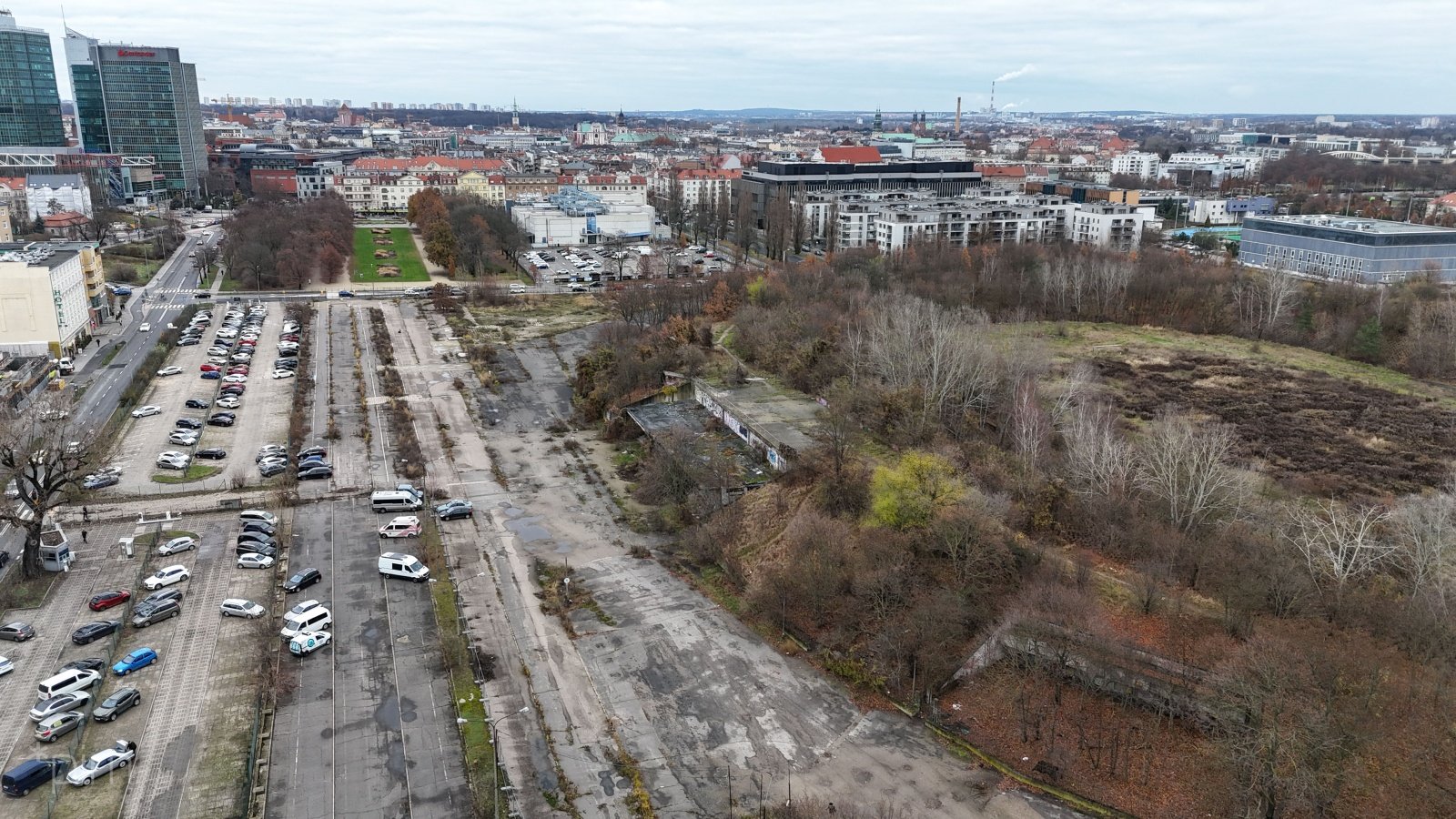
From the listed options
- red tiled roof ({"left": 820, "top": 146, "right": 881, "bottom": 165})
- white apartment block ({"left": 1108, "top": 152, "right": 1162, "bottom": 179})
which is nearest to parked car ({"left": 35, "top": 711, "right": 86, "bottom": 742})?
red tiled roof ({"left": 820, "top": 146, "right": 881, "bottom": 165})

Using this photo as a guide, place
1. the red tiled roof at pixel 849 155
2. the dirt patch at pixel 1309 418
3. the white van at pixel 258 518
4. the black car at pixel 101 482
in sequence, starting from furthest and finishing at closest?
the red tiled roof at pixel 849 155, the black car at pixel 101 482, the white van at pixel 258 518, the dirt patch at pixel 1309 418

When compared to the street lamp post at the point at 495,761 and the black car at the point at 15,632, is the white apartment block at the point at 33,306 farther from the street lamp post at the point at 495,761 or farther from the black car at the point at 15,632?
the street lamp post at the point at 495,761

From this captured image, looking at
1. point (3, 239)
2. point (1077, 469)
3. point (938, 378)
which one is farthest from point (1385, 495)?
point (3, 239)

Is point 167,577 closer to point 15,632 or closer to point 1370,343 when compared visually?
point 15,632

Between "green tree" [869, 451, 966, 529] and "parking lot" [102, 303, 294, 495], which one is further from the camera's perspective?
"parking lot" [102, 303, 294, 495]

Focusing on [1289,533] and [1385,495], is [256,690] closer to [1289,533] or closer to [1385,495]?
[1289,533]

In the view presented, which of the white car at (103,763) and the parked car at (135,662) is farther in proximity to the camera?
the parked car at (135,662)

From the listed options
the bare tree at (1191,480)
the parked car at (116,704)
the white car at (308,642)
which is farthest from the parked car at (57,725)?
the bare tree at (1191,480)

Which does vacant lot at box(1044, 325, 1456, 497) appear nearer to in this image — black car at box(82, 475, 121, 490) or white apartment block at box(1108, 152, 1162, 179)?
black car at box(82, 475, 121, 490)
